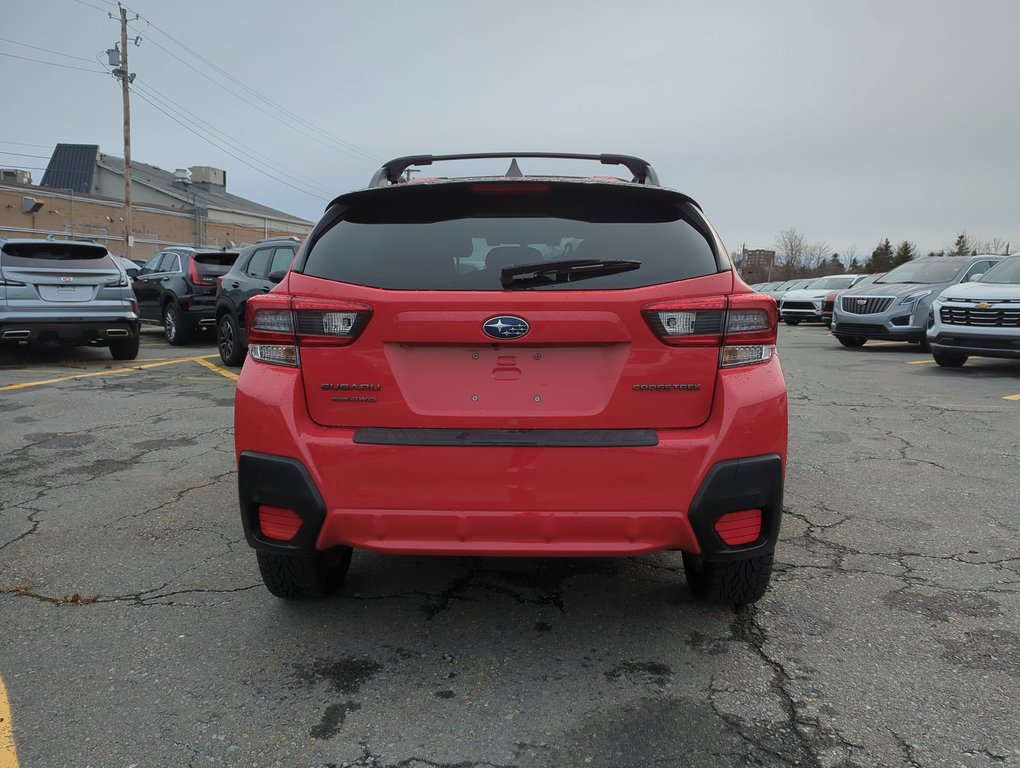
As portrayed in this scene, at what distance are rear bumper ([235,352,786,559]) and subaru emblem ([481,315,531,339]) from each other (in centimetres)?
37

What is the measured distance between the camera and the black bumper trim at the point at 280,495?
2.47 metres

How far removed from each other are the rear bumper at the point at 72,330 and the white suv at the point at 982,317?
11.2m

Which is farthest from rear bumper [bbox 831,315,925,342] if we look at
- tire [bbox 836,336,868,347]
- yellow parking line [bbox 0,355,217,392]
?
yellow parking line [bbox 0,355,217,392]

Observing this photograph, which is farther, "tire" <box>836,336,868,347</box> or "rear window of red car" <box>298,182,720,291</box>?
"tire" <box>836,336,868,347</box>

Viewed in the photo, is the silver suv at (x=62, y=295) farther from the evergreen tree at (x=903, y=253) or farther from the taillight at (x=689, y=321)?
the evergreen tree at (x=903, y=253)

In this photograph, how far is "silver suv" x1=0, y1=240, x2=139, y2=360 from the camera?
30.8 feet

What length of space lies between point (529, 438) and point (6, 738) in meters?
1.78

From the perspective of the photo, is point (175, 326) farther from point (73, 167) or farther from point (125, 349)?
point (73, 167)

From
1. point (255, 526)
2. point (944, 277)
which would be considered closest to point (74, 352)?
point (255, 526)

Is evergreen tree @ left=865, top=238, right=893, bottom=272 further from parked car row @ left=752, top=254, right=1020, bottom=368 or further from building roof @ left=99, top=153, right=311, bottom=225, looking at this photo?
parked car row @ left=752, top=254, right=1020, bottom=368

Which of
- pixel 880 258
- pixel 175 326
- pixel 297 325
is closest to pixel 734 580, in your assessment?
pixel 297 325

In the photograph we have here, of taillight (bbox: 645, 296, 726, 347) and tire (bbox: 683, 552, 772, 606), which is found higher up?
taillight (bbox: 645, 296, 726, 347)

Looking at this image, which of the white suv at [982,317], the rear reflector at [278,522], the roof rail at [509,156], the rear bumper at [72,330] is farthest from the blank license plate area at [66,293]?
the white suv at [982,317]

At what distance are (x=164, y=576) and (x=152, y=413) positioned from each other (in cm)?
416
